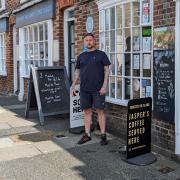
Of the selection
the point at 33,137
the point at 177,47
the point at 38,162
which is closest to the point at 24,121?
the point at 33,137

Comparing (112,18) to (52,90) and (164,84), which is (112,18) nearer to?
(164,84)

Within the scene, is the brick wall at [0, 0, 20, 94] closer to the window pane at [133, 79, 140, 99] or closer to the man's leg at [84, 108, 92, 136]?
the man's leg at [84, 108, 92, 136]

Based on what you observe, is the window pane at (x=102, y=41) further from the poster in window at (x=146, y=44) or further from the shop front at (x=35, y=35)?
the shop front at (x=35, y=35)

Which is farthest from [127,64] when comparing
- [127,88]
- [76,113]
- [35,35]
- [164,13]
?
[35,35]

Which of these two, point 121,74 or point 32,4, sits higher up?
point 32,4

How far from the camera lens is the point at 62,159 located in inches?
242

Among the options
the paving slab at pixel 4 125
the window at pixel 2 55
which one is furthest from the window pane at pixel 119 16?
the window at pixel 2 55

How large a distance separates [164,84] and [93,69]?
1.36 meters

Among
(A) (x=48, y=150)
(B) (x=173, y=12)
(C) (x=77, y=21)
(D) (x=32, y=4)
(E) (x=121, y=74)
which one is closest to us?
(B) (x=173, y=12)

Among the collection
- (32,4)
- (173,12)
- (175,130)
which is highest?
(32,4)

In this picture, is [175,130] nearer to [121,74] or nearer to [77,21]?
[121,74]

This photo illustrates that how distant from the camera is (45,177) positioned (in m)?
5.37

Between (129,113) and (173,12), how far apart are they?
5.09 feet

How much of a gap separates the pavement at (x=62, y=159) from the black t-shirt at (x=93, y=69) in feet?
3.33
